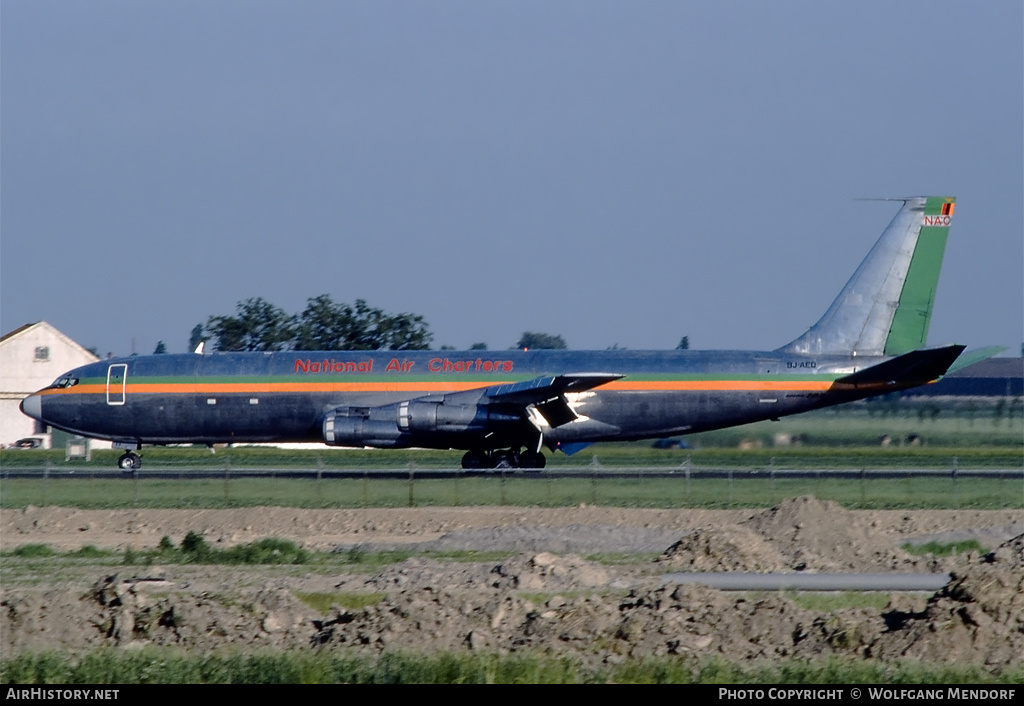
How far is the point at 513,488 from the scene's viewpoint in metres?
31.9

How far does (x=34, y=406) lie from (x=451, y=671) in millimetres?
28877

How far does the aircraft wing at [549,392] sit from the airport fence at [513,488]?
1551 mm

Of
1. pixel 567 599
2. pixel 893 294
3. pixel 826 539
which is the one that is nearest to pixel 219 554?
pixel 567 599

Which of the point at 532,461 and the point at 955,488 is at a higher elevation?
the point at 955,488

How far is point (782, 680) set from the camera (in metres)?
11.9

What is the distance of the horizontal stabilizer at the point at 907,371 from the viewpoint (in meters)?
32.2

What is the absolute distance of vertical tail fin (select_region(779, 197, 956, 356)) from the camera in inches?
1388

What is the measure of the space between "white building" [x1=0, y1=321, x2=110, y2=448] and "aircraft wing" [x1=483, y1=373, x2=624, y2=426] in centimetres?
3501

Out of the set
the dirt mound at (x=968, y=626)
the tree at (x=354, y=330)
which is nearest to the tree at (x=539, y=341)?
the tree at (x=354, y=330)

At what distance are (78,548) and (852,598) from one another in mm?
14565

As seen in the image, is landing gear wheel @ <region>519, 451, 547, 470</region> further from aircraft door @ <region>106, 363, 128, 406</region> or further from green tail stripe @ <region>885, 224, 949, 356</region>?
aircraft door @ <region>106, 363, 128, 406</region>

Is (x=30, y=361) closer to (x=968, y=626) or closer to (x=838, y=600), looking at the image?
(x=838, y=600)

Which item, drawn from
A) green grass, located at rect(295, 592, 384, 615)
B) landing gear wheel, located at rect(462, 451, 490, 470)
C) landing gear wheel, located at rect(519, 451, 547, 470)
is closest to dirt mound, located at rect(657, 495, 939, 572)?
green grass, located at rect(295, 592, 384, 615)

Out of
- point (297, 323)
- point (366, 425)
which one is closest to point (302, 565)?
point (366, 425)
